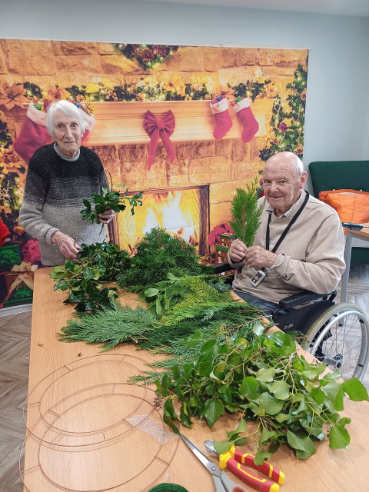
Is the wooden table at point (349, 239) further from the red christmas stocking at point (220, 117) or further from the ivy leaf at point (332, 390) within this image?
the ivy leaf at point (332, 390)

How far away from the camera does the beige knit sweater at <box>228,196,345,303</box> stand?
1.75m

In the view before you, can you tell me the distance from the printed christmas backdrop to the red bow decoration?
0.03 feet

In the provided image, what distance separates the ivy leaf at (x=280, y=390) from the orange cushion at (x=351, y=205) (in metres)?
3.46

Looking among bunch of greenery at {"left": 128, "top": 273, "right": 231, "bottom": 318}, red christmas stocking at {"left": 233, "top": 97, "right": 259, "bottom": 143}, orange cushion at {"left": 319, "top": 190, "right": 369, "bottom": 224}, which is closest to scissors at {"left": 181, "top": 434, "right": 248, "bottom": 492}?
bunch of greenery at {"left": 128, "top": 273, "right": 231, "bottom": 318}

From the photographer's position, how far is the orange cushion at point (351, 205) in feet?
12.8

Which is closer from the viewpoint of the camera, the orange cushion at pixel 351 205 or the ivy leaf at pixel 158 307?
the ivy leaf at pixel 158 307

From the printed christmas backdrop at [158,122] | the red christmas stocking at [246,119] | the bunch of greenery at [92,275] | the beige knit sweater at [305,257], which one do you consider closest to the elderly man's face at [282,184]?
the beige knit sweater at [305,257]

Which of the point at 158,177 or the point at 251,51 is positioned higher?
the point at 251,51

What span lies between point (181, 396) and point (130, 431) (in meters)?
0.15

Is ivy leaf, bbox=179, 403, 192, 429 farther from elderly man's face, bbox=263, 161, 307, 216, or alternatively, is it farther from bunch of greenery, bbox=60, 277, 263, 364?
elderly man's face, bbox=263, 161, 307, 216

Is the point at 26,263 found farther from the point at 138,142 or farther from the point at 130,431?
the point at 130,431

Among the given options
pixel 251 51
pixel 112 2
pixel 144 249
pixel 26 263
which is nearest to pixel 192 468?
pixel 144 249

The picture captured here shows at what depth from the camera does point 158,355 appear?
119 centimetres

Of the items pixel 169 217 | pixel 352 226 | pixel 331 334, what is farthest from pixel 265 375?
pixel 169 217
